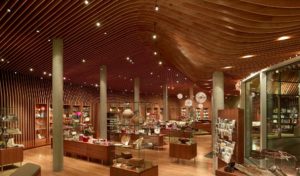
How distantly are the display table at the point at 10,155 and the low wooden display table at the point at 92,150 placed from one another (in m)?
2.20

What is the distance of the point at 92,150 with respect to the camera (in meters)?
9.90

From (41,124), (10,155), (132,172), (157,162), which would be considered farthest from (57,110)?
(41,124)

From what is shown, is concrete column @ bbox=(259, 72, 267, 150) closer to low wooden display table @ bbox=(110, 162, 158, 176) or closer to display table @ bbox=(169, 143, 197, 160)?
display table @ bbox=(169, 143, 197, 160)

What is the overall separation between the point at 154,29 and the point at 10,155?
638cm

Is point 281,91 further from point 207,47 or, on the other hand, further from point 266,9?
point 266,9

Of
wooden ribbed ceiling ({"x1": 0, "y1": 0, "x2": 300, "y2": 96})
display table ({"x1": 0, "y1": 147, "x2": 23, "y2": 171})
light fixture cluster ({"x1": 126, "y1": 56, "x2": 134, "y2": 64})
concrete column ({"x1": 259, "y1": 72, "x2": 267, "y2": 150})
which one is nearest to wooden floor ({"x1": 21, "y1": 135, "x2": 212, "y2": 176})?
display table ({"x1": 0, "y1": 147, "x2": 23, "y2": 171})

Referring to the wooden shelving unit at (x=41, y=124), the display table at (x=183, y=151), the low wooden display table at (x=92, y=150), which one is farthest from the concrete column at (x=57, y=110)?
the wooden shelving unit at (x=41, y=124)

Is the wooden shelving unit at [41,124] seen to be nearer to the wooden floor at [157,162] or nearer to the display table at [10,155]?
the wooden floor at [157,162]

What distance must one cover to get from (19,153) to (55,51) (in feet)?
12.6

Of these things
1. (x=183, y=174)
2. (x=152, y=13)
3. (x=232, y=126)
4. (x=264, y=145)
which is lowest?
(x=183, y=174)


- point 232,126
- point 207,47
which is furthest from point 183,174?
point 207,47

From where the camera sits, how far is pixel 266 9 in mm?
4246

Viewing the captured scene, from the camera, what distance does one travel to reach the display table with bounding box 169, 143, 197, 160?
31.5 feet

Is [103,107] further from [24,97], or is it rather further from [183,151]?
[183,151]
